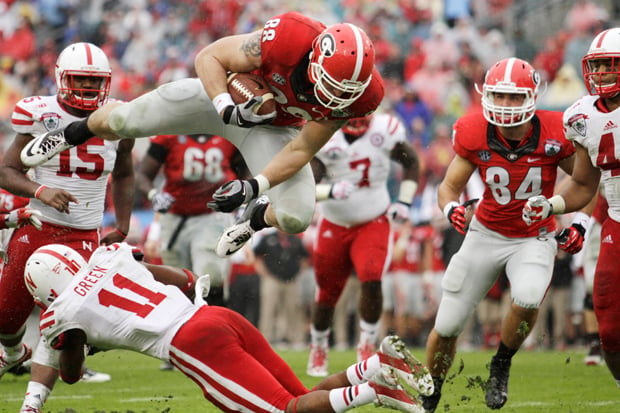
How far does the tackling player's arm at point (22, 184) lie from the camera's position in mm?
5962

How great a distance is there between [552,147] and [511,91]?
427mm

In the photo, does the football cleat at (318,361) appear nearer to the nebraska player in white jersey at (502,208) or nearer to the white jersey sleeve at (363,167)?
the white jersey sleeve at (363,167)

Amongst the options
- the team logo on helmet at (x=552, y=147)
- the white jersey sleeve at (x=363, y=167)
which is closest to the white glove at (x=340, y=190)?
the white jersey sleeve at (x=363, y=167)

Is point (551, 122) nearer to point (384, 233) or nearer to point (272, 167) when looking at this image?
point (272, 167)

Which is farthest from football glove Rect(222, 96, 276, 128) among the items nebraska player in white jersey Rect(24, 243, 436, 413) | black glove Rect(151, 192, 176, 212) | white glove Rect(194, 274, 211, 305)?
black glove Rect(151, 192, 176, 212)

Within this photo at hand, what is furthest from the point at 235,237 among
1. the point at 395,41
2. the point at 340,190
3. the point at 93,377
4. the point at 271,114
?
the point at 395,41

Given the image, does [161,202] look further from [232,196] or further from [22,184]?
[232,196]

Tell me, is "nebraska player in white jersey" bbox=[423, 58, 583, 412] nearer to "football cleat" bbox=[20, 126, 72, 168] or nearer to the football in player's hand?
the football in player's hand

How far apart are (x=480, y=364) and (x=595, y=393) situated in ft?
6.15

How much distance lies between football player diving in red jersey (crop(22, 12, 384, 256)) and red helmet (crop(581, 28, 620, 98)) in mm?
1210

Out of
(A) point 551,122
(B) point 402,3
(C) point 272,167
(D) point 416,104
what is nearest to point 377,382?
(C) point 272,167

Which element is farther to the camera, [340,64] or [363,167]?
[363,167]

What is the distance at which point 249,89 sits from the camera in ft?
18.4

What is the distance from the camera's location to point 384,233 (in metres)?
8.26
